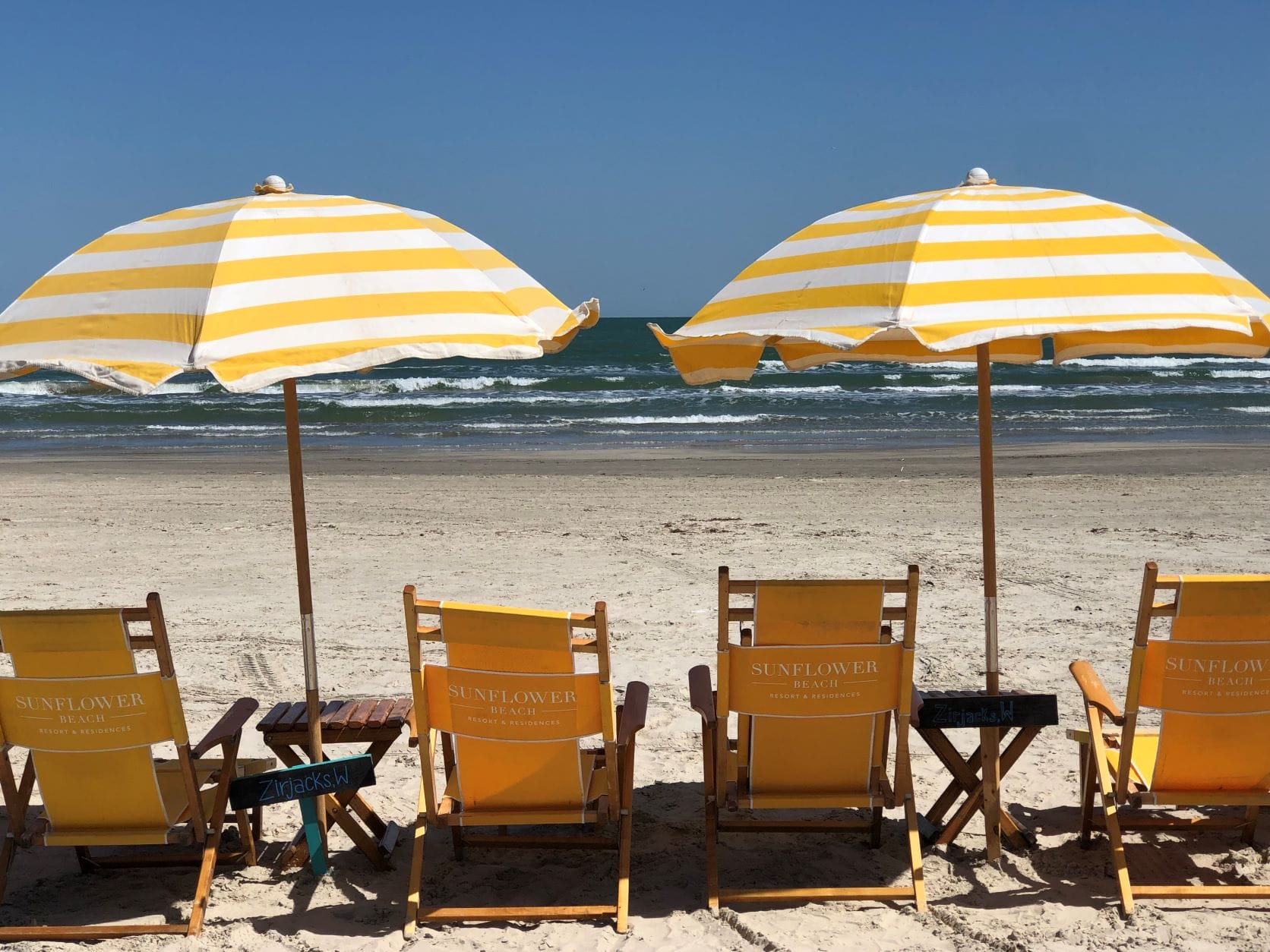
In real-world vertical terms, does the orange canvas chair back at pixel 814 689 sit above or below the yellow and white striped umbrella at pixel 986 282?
below

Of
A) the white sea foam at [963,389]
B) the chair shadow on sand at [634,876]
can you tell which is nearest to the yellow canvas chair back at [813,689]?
the chair shadow on sand at [634,876]

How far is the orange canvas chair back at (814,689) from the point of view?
3.31 metres

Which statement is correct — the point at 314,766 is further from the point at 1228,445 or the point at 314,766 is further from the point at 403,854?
the point at 1228,445

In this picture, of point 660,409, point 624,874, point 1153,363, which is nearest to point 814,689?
point 624,874

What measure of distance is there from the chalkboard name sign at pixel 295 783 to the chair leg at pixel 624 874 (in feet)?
2.52

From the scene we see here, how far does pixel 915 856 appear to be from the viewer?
338 centimetres

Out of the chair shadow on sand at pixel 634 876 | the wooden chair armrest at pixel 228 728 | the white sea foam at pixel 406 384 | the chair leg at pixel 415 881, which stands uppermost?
A: the white sea foam at pixel 406 384

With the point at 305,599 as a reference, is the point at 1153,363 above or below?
above

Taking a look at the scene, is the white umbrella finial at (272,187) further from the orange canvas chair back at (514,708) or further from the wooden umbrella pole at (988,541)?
the wooden umbrella pole at (988,541)

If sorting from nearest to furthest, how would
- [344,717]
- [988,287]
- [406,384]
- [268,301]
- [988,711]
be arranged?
[268,301], [988,287], [988,711], [344,717], [406,384]

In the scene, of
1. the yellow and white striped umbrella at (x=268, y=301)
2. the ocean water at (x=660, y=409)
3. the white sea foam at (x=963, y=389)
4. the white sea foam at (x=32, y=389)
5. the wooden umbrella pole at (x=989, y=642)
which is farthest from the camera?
the white sea foam at (x=32, y=389)

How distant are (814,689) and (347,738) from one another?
146 cm

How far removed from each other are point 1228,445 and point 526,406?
14.2 metres

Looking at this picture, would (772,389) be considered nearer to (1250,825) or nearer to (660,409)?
(660,409)
